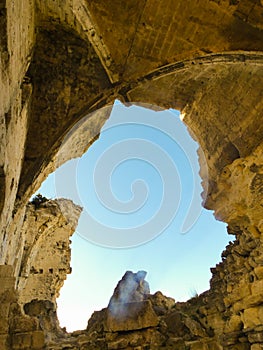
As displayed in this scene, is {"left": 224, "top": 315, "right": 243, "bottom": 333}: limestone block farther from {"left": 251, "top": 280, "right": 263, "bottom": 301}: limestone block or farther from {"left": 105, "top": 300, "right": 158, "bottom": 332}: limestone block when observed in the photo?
{"left": 105, "top": 300, "right": 158, "bottom": 332}: limestone block

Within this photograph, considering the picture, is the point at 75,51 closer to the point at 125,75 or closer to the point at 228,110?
the point at 125,75

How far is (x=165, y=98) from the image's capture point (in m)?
5.73

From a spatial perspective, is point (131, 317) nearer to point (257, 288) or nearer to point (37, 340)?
point (257, 288)


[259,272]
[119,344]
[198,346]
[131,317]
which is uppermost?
[259,272]

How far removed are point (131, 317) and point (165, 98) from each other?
427 cm

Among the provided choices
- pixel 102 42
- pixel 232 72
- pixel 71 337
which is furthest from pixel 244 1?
pixel 71 337

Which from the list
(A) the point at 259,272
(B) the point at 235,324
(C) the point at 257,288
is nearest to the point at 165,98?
(A) the point at 259,272

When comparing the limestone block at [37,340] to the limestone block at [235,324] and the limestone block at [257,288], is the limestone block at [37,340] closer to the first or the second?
the limestone block at [257,288]

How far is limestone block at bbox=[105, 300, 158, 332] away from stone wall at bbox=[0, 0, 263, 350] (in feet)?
0.12

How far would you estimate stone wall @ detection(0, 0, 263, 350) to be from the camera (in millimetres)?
4262

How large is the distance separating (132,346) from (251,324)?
6.86 feet

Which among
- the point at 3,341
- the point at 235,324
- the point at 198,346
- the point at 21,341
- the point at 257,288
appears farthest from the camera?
the point at 198,346

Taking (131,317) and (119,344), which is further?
(131,317)

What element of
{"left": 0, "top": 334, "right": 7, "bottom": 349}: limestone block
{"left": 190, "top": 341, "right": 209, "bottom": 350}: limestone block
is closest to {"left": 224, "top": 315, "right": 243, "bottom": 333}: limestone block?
{"left": 190, "top": 341, "right": 209, "bottom": 350}: limestone block
